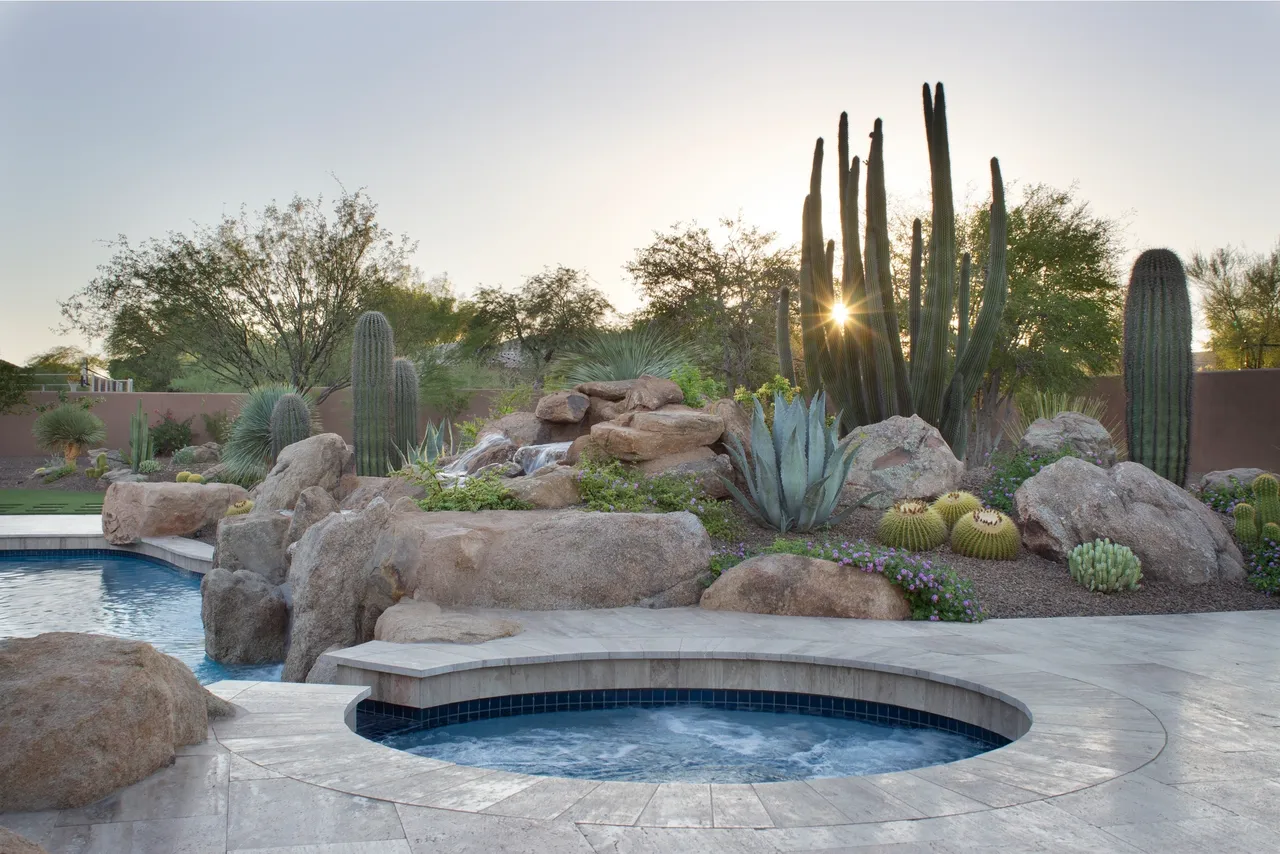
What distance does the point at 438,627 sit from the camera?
5.29 m

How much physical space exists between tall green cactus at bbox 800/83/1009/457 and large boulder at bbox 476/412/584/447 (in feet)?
9.33

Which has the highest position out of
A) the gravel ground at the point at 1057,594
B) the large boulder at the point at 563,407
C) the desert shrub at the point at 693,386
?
the desert shrub at the point at 693,386

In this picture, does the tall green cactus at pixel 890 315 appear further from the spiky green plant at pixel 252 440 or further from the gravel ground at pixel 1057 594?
the spiky green plant at pixel 252 440

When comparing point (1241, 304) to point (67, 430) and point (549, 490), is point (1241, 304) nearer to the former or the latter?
point (549, 490)

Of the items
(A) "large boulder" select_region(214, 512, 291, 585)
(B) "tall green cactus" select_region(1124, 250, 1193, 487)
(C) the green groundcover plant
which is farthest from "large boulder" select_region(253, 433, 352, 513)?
(B) "tall green cactus" select_region(1124, 250, 1193, 487)

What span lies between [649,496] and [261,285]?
1790 cm

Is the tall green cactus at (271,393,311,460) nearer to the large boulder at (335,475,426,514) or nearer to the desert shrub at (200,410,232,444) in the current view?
the large boulder at (335,475,426,514)

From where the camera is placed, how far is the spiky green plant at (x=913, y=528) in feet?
24.1

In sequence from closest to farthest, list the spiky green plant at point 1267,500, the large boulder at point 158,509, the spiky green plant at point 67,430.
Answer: the spiky green plant at point 1267,500
the large boulder at point 158,509
the spiky green plant at point 67,430

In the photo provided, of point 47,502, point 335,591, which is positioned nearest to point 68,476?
point 47,502

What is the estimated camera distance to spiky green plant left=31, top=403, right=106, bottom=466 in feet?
68.3

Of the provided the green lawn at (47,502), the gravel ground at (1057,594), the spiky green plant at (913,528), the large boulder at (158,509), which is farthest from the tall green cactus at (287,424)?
the spiky green plant at (913,528)

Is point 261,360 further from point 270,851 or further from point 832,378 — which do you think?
point 270,851

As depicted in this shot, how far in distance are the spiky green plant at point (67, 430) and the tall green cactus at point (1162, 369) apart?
68.3ft
